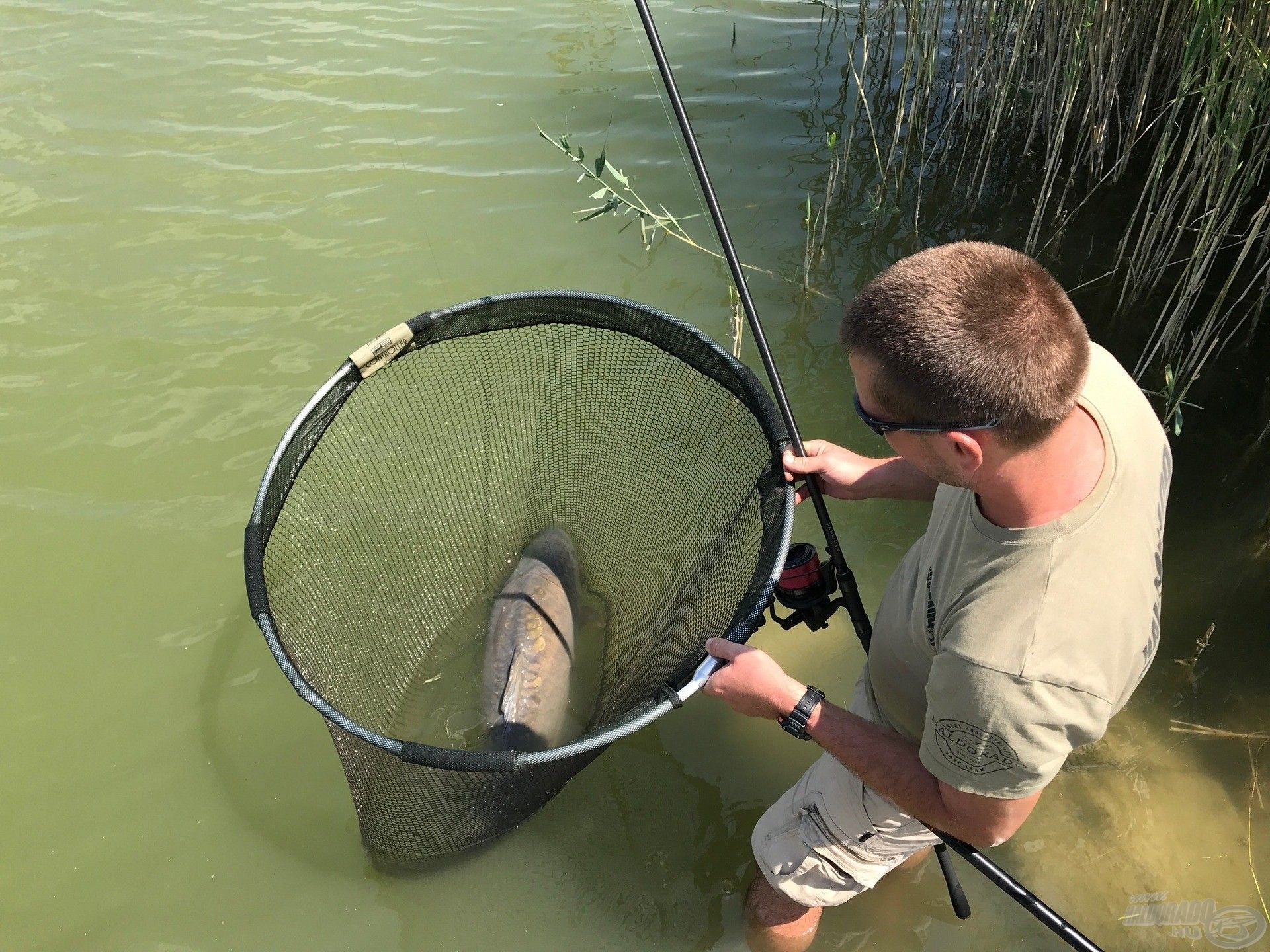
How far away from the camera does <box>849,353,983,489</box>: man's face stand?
1.44 meters

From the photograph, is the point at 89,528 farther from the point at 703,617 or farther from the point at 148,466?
the point at 703,617

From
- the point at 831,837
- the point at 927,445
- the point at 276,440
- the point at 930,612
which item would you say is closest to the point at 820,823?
the point at 831,837

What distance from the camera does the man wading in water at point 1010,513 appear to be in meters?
1.40

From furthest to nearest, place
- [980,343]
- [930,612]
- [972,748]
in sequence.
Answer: [930,612] < [972,748] < [980,343]

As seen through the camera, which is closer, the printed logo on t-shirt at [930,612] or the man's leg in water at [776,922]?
the printed logo on t-shirt at [930,612]

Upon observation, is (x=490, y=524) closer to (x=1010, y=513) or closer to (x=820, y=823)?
(x=820, y=823)

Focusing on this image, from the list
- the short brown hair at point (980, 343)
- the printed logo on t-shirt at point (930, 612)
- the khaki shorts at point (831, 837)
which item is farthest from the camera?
the khaki shorts at point (831, 837)

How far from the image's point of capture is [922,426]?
1467mm

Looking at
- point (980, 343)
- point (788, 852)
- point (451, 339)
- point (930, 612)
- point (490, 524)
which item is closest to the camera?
point (980, 343)

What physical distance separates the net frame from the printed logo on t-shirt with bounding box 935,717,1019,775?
0.48 metres

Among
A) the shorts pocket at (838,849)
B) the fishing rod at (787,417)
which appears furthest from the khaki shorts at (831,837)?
the fishing rod at (787,417)

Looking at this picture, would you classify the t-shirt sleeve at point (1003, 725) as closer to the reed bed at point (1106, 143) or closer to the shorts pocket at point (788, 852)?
the shorts pocket at point (788, 852)

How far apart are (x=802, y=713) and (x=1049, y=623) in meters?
0.56

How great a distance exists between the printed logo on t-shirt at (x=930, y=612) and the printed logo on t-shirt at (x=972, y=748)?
220mm
